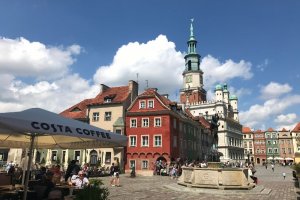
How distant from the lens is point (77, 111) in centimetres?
4922

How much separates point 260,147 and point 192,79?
49.3 meters

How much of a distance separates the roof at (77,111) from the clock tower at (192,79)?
5621 cm

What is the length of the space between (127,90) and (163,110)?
829 centimetres

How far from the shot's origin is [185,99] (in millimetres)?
105938

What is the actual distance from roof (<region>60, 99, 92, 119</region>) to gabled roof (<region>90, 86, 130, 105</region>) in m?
2.61

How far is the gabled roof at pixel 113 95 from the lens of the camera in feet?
148

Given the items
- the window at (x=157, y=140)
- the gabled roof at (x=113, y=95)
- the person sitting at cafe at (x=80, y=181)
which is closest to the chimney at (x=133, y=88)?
the gabled roof at (x=113, y=95)

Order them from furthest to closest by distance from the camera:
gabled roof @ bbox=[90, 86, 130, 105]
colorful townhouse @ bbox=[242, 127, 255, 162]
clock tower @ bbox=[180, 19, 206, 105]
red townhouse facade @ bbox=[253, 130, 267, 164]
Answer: colorful townhouse @ bbox=[242, 127, 255, 162] < red townhouse facade @ bbox=[253, 130, 267, 164] < clock tower @ bbox=[180, 19, 206, 105] < gabled roof @ bbox=[90, 86, 130, 105]

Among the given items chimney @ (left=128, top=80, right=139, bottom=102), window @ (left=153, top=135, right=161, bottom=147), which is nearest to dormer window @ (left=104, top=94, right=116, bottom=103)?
chimney @ (left=128, top=80, right=139, bottom=102)

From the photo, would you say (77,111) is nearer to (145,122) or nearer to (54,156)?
(54,156)

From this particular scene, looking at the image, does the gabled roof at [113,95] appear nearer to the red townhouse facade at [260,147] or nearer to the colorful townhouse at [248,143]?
the colorful townhouse at [248,143]

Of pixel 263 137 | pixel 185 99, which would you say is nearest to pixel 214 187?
pixel 185 99

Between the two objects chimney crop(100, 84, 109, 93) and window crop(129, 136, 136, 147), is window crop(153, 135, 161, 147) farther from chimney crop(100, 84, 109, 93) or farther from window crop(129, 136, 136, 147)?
chimney crop(100, 84, 109, 93)

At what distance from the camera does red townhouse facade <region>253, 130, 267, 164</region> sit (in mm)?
129250
